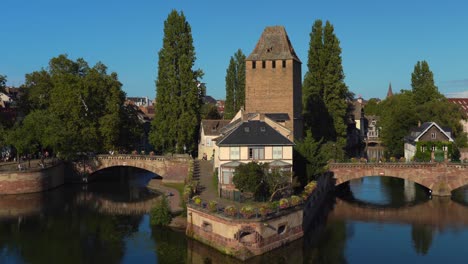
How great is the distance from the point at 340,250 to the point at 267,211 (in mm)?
6926

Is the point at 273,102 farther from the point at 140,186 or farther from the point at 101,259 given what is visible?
the point at 101,259

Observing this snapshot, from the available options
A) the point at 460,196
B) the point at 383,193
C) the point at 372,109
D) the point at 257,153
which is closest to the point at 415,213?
the point at 460,196

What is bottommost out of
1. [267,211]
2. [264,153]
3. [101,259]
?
[101,259]

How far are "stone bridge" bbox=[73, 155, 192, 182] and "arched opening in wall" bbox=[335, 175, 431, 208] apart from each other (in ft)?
64.3

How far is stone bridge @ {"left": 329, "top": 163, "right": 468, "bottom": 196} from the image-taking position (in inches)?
2197

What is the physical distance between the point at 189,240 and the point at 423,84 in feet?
247

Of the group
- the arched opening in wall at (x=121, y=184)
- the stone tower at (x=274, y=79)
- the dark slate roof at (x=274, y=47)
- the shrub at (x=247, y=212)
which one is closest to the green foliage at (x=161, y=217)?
the shrub at (x=247, y=212)

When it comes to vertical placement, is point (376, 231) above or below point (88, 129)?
below

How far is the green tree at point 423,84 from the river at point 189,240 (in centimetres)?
3542

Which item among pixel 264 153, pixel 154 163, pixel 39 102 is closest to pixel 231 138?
pixel 264 153

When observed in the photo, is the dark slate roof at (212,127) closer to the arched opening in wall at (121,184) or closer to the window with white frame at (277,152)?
the arched opening in wall at (121,184)

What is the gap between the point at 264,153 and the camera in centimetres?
4547

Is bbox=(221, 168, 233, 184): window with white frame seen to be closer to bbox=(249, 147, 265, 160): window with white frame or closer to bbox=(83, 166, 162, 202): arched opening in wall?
bbox=(249, 147, 265, 160): window with white frame

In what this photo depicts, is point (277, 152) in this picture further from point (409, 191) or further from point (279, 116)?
point (409, 191)
